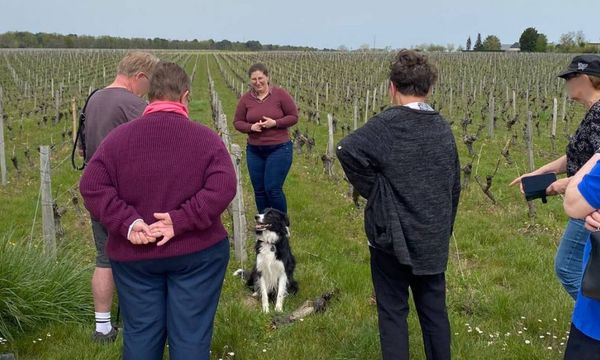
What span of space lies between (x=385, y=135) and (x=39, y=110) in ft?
64.2

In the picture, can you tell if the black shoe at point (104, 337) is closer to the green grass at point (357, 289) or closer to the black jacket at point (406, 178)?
the green grass at point (357, 289)

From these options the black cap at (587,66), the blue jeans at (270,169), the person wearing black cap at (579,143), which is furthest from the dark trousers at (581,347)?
the blue jeans at (270,169)

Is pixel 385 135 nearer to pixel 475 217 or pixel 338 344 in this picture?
pixel 338 344

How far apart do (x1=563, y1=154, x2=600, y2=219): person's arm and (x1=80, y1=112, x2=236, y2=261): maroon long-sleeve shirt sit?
1.52 metres

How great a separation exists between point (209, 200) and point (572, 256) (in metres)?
2.10

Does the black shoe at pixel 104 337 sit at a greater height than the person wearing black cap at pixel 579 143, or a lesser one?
lesser

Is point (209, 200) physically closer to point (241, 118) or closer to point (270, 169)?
point (270, 169)

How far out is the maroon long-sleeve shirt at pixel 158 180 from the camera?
2670 millimetres

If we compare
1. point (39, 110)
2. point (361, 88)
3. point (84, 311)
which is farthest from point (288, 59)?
point (84, 311)

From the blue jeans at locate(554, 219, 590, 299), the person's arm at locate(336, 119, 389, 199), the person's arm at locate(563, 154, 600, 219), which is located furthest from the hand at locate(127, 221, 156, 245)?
the blue jeans at locate(554, 219, 590, 299)

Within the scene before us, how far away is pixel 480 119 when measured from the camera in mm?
19422

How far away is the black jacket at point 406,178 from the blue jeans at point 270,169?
120 inches

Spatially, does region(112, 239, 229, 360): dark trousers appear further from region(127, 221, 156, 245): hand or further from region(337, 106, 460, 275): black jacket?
region(337, 106, 460, 275): black jacket

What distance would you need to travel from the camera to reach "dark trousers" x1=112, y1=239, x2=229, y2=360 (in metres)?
2.84
